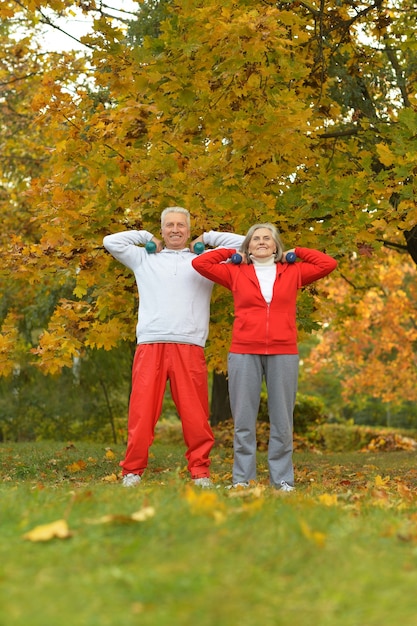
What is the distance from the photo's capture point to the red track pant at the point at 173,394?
17.8ft

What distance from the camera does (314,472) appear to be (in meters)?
8.40

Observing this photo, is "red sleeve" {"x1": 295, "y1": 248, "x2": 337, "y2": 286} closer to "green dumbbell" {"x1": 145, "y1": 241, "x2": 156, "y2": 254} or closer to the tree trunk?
"green dumbbell" {"x1": 145, "y1": 241, "x2": 156, "y2": 254}

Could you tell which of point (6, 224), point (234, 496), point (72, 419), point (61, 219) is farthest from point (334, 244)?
point (72, 419)

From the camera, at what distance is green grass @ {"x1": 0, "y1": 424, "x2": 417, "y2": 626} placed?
84.7 inches

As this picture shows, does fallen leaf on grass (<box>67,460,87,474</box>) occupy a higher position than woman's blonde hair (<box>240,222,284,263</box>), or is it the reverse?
woman's blonde hair (<box>240,222,284,263</box>)

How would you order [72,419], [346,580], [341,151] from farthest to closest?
[72,419] → [341,151] → [346,580]

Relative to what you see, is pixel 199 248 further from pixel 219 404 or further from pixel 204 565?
pixel 219 404

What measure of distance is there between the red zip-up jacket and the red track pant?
1.17ft

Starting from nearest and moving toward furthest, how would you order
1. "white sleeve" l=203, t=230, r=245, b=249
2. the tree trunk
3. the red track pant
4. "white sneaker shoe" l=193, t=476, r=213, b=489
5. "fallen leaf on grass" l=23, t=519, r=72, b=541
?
"fallen leaf on grass" l=23, t=519, r=72, b=541 → "white sneaker shoe" l=193, t=476, r=213, b=489 → the red track pant → "white sleeve" l=203, t=230, r=245, b=249 → the tree trunk

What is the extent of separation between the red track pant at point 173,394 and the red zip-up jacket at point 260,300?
356 mm

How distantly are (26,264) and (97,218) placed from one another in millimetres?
913

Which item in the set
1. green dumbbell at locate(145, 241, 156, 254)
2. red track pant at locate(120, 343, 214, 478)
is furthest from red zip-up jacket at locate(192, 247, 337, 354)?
green dumbbell at locate(145, 241, 156, 254)

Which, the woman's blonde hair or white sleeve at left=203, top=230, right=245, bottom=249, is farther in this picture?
white sleeve at left=203, top=230, right=245, bottom=249

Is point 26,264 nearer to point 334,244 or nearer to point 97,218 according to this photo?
point 97,218
